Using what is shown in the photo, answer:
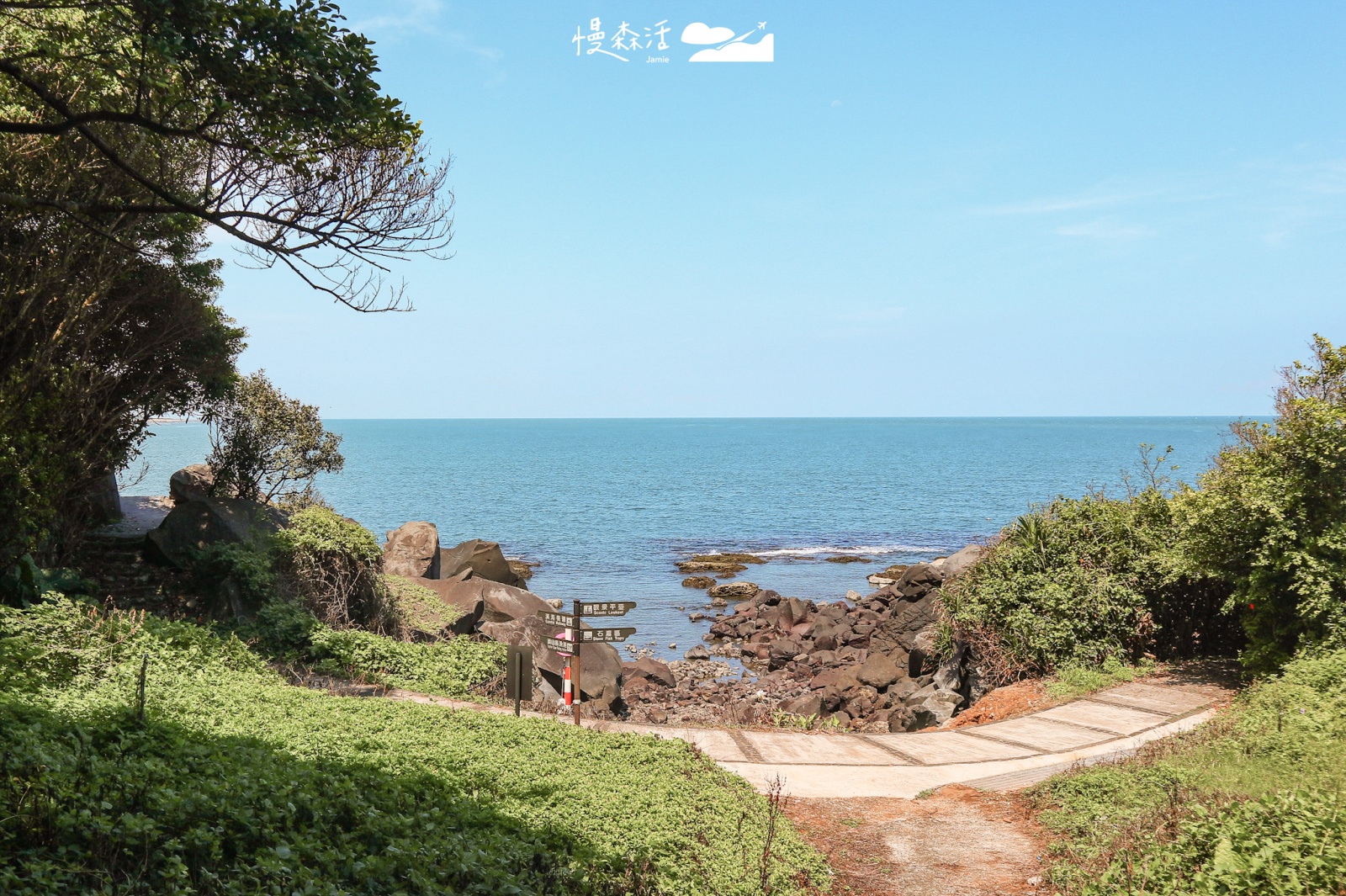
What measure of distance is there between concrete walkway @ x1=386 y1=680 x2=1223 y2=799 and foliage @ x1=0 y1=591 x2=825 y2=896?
1641mm

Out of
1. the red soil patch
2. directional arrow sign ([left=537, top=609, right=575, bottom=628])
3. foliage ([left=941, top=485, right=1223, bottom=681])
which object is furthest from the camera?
foliage ([left=941, top=485, right=1223, bottom=681])

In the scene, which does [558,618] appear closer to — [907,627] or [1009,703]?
[1009,703]

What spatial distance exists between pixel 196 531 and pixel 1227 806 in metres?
17.0

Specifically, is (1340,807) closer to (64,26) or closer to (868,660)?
(64,26)

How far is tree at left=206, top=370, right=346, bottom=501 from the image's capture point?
69.3ft

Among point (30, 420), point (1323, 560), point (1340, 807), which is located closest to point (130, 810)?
point (1340, 807)

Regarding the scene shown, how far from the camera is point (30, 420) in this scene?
12430 millimetres

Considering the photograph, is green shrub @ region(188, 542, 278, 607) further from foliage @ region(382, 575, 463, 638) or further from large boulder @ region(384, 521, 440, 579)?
large boulder @ region(384, 521, 440, 579)

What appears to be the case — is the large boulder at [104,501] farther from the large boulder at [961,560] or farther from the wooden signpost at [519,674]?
the large boulder at [961,560]

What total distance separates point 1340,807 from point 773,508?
63511mm

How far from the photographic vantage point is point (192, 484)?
70.3 ft

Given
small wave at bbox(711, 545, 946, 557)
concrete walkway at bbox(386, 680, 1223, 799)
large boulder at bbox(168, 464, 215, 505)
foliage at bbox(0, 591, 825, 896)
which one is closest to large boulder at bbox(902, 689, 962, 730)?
concrete walkway at bbox(386, 680, 1223, 799)

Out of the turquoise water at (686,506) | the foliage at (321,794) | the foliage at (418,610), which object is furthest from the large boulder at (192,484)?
the foliage at (321,794)

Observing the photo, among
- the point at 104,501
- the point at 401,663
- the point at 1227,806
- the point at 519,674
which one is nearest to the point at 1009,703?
the point at 1227,806
